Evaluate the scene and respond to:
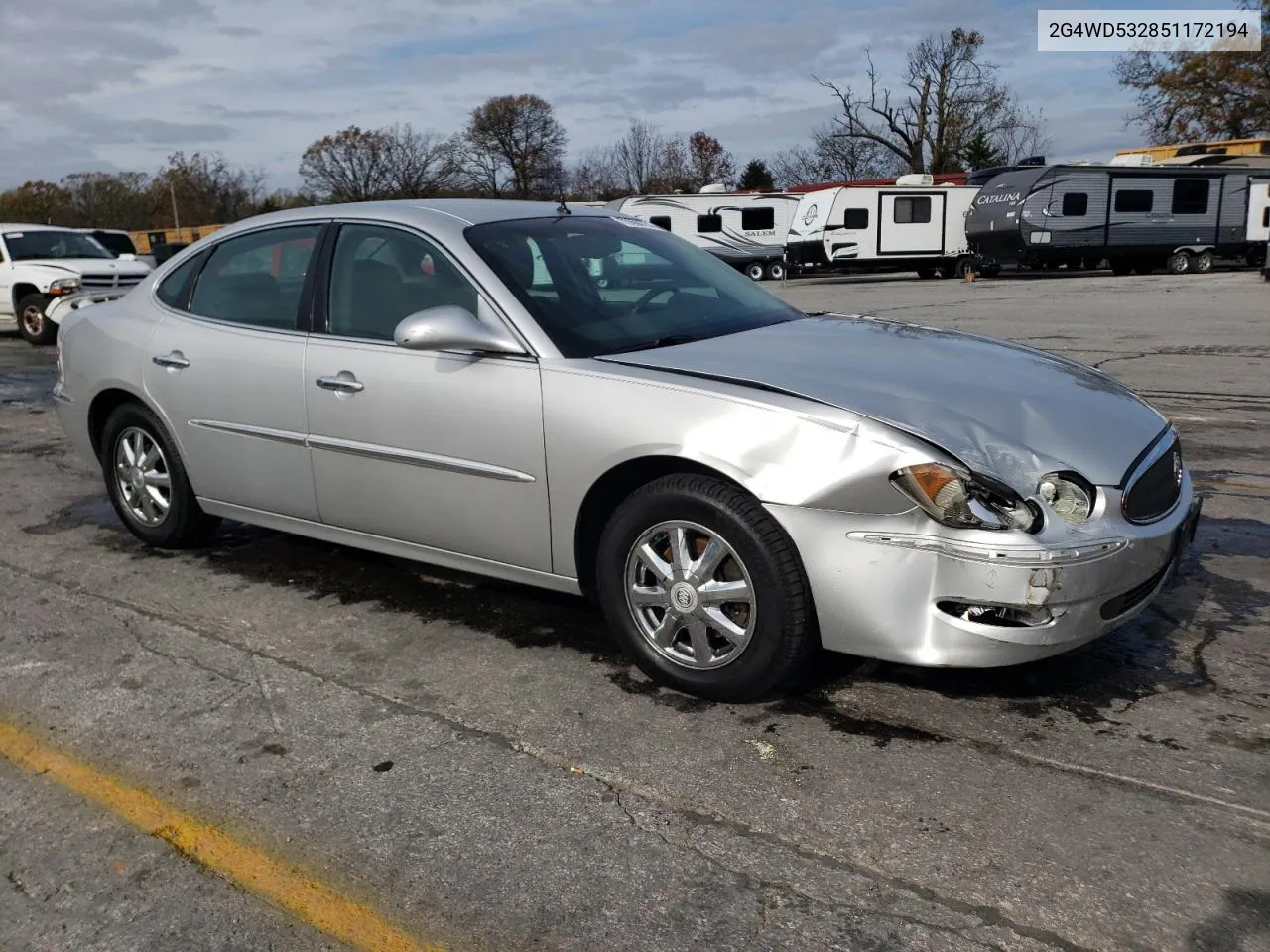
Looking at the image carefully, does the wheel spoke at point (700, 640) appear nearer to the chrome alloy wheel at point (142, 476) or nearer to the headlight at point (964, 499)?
the headlight at point (964, 499)

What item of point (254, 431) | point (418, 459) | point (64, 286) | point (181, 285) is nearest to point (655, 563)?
point (418, 459)

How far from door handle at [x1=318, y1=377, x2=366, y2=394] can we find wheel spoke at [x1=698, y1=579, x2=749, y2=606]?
5.14 feet

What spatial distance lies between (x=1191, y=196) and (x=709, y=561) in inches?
1234

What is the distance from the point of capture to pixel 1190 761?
2.98 m

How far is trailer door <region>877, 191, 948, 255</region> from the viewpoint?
31.8 m

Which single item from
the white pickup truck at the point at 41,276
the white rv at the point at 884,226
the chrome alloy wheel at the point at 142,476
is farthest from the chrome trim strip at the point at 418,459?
the white rv at the point at 884,226

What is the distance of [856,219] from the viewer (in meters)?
Answer: 31.8

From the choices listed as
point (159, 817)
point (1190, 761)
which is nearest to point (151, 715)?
point (159, 817)

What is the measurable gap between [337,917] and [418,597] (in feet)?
7.11

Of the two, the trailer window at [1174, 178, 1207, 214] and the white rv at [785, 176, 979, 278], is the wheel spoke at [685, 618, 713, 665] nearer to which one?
the white rv at [785, 176, 979, 278]

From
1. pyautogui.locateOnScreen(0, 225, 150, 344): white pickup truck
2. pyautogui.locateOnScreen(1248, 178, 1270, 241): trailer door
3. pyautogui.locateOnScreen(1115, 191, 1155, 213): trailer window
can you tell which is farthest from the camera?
pyautogui.locateOnScreen(1248, 178, 1270, 241): trailer door

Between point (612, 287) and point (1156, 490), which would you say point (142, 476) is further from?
point (1156, 490)

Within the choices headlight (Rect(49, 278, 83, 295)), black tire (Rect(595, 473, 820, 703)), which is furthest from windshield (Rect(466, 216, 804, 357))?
headlight (Rect(49, 278, 83, 295))

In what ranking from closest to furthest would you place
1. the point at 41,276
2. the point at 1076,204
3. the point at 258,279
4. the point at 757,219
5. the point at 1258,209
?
the point at 258,279 < the point at 41,276 < the point at 1076,204 < the point at 1258,209 < the point at 757,219
